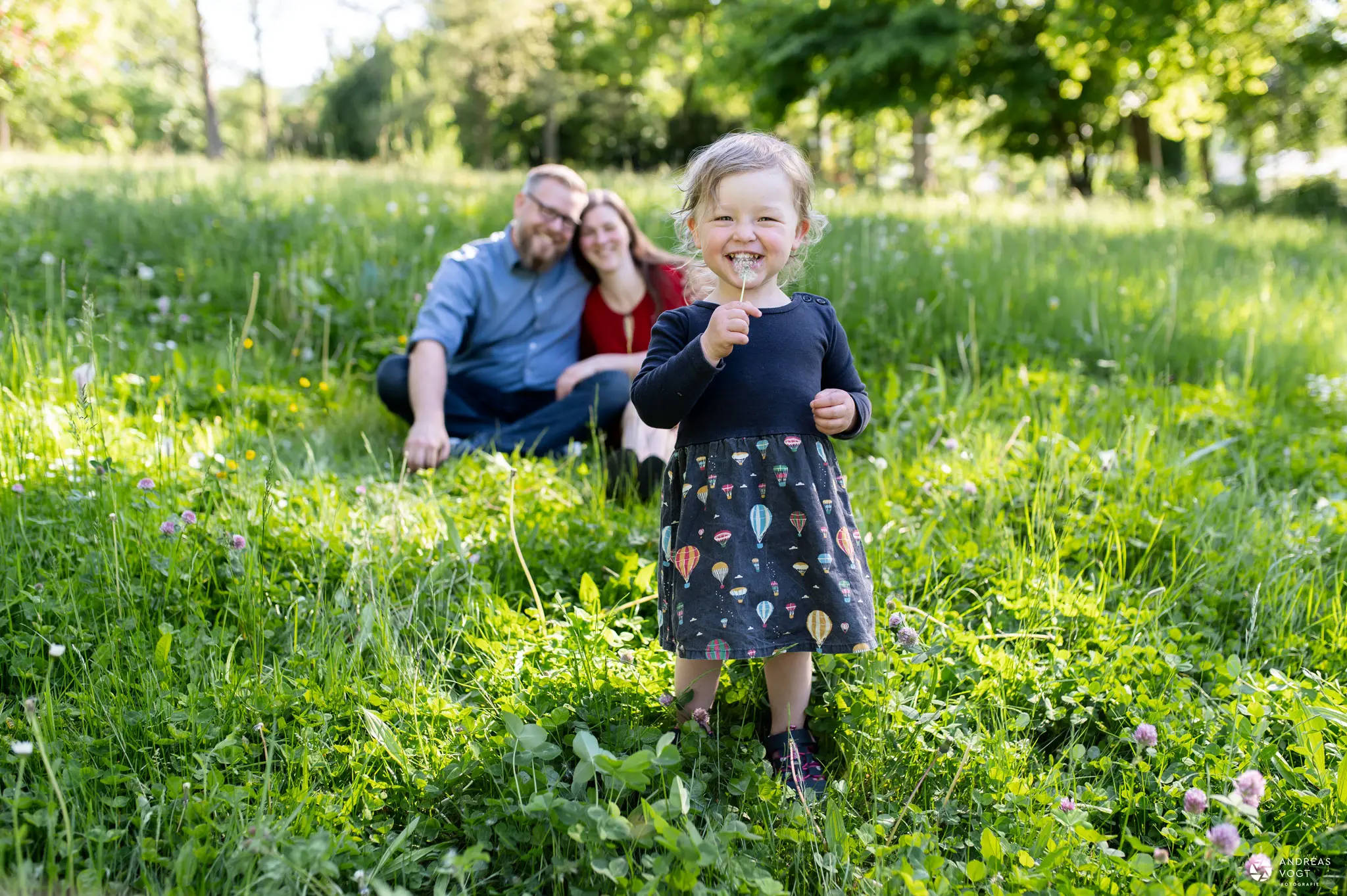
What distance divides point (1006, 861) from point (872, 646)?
47 cm

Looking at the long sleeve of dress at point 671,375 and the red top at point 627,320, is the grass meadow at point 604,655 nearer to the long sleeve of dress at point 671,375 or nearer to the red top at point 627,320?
the long sleeve of dress at point 671,375

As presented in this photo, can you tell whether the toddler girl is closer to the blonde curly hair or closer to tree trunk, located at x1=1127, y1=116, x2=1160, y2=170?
the blonde curly hair

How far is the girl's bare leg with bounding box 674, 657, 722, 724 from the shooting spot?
2094mm

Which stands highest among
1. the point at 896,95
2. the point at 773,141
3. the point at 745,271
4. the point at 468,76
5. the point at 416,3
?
the point at 416,3

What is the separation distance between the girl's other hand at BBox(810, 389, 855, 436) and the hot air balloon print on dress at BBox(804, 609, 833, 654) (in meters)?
0.40

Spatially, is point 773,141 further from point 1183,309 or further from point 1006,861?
point 1183,309

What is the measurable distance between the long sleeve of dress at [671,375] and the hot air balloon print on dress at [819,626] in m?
0.50

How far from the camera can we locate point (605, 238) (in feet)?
13.9

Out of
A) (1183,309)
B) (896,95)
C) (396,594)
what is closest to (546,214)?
(396,594)

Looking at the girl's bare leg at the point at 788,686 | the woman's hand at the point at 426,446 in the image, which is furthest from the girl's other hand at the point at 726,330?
the woman's hand at the point at 426,446

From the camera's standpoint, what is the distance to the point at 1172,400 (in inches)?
162

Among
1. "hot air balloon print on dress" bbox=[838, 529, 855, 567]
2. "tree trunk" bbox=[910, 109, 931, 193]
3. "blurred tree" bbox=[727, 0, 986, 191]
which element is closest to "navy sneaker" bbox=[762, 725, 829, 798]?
"hot air balloon print on dress" bbox=[838, 529, 855, 567]

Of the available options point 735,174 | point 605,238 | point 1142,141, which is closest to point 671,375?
point 735,174

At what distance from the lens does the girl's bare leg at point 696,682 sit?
2.09 meters
